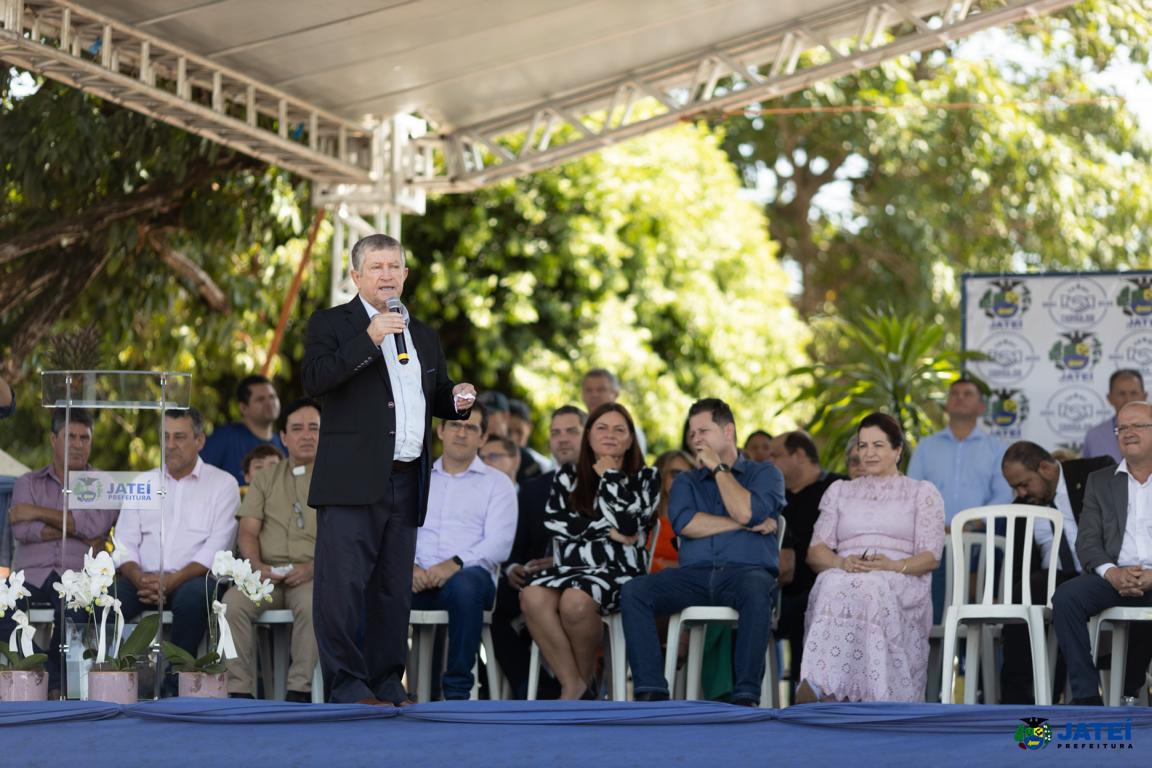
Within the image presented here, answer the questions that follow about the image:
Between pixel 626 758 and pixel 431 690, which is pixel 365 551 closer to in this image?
pixel 626 758

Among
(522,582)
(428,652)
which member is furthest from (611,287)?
(428,652)

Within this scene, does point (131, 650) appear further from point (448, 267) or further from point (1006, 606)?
point (448, 267)

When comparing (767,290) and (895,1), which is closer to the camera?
(895,1)

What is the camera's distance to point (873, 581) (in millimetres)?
5605

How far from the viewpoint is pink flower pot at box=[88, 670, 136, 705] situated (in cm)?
470

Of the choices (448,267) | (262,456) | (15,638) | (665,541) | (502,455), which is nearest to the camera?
(15,638)

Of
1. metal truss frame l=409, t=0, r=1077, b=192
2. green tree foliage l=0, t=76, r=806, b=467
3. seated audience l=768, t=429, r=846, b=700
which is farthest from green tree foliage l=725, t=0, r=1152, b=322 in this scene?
seated audience l=768, t=429, r=846, b=700

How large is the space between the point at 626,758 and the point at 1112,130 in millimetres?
14099

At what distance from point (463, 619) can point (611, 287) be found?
8.24m

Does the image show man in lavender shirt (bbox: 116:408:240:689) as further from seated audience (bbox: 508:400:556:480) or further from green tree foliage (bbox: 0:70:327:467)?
green tree foliage (bbox: 0:70:327:467)

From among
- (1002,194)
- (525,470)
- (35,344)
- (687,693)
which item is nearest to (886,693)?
(687,693)

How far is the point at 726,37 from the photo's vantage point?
891 centimetres

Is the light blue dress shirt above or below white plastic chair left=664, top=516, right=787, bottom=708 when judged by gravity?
above

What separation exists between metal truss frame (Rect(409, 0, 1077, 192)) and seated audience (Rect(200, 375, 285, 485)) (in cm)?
211
